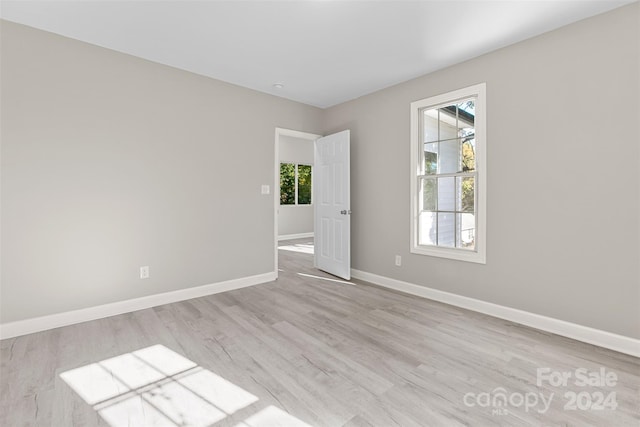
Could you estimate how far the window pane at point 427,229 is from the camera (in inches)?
139

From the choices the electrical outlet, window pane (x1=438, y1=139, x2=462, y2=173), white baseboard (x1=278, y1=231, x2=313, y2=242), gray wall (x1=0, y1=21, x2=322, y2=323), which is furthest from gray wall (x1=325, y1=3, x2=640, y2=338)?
white baseboard (x1=278, y1=231, x2=313, y2=242)

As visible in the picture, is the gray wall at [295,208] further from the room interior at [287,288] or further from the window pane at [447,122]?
the window pane at [447,122]

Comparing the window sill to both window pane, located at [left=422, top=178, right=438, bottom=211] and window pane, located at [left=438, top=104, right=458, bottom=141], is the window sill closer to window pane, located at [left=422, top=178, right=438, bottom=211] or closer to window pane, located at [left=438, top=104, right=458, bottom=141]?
window pane, located at [left=422, top=178, right=438, bottom=211]

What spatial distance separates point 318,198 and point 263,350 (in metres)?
2.86

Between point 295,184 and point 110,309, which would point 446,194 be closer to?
point 110,309

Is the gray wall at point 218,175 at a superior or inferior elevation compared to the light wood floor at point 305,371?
superior

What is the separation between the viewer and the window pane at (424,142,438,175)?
350 centimetres

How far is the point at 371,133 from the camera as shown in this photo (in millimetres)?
4105

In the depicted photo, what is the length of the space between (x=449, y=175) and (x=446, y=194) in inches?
9.0

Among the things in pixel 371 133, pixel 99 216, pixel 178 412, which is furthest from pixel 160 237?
pixel 371 133

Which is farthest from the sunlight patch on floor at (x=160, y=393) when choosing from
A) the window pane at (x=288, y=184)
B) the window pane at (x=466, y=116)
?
the window pane at (x=288, y=184)

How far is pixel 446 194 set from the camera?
340 centimetres

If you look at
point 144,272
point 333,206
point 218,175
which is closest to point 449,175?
point 333,206

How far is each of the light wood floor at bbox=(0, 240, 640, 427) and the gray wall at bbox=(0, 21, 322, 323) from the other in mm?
516
